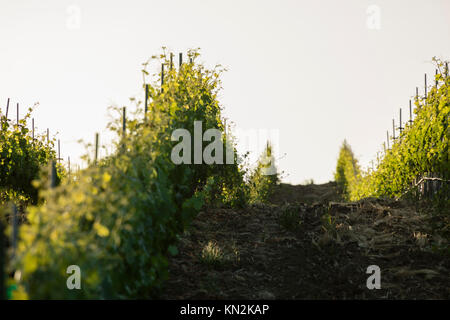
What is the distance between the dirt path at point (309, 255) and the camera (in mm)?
5531

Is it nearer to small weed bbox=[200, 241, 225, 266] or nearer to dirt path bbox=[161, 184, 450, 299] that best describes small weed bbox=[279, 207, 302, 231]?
dirt path bbox=[161, 184, 450, 299]

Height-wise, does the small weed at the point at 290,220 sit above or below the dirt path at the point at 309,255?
above

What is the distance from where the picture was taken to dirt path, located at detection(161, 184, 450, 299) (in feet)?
18.1

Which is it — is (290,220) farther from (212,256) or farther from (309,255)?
(212,256)

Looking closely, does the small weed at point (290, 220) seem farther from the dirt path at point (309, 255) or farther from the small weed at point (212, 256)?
the small weed at point (212, 256)

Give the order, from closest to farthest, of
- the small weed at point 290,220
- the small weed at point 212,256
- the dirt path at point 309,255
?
the dirt path at point 309,255 < the small weed at point 212,256 < the small weed at point 290,220

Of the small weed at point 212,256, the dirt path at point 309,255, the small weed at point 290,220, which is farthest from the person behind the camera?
the small weed at point 290,220

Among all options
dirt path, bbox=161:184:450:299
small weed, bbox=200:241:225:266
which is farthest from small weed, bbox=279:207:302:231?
small weed, bbox=200:241:225:266

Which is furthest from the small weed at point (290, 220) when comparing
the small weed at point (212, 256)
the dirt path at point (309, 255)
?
the small weed at point (212, 256)

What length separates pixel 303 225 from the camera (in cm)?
751
